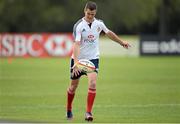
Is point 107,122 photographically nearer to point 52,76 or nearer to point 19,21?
point 52,76

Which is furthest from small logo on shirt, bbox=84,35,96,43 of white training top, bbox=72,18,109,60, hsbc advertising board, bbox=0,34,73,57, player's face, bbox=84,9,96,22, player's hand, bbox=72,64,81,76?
hsbc advertising board, bbox=0,34,73,57

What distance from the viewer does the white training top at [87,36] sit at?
14.8 m

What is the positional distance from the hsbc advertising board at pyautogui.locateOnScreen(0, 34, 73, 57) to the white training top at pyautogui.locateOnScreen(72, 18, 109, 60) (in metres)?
34.2

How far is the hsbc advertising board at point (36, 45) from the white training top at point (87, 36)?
112ft

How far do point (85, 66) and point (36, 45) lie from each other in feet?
115

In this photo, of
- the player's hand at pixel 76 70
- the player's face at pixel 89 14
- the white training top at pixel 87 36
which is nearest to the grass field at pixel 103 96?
the player's hand at pixel 76 70

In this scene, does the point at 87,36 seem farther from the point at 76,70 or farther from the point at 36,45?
the point at 36,45

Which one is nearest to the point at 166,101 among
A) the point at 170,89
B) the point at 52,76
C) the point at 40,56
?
the point at 170,89

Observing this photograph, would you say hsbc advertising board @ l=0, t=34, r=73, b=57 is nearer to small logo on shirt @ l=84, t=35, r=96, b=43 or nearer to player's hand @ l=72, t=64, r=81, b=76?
small logo on shirt @ l=84, t=35, r=96, b=43

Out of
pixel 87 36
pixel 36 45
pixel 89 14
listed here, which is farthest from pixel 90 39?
pixel 36 45

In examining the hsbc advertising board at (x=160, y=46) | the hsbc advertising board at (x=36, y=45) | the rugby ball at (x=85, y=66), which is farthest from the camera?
the hsbc advertising board at (x=160, y=46)

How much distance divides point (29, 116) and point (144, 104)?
3948mm

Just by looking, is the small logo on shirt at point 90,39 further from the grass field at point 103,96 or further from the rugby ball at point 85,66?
the grass field at point 103,96

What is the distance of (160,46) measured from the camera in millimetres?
51250
